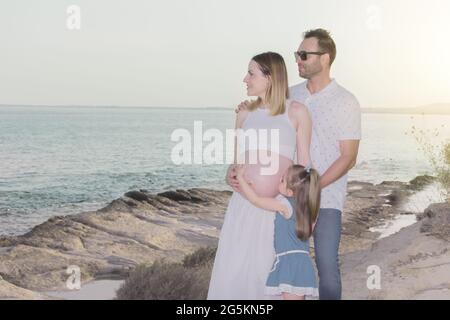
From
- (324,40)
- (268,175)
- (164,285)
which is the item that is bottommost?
(164,285)

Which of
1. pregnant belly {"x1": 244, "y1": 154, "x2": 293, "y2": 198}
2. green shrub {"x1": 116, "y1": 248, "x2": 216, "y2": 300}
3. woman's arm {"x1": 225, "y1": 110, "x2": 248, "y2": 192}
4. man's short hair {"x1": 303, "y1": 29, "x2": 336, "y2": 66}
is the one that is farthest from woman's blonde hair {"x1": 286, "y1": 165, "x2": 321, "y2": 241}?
green shrub {"x1": 116, "y1": 248, "x2": 216, "y2": 300}

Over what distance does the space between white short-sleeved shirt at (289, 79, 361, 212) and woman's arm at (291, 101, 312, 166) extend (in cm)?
20

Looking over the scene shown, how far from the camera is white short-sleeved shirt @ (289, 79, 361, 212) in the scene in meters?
4.50

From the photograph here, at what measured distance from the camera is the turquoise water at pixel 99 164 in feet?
101

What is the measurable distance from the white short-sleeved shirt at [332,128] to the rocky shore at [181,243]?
2.76m

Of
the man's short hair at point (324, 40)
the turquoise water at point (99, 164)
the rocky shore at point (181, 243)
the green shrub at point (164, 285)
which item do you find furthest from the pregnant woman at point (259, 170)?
the turquoise water at point (99, 164)

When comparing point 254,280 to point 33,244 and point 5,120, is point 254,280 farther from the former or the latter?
point 5,120

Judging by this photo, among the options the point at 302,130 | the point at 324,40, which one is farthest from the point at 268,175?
the point at 324,40

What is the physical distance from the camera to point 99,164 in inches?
1804

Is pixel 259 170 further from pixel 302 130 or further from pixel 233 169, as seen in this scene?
pixel 302 130

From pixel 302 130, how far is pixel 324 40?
69 cm

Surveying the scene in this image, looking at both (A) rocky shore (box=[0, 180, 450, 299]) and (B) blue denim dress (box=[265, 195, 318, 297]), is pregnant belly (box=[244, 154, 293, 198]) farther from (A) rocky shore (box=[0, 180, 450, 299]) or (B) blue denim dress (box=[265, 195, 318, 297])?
(A) rocky shore (box=[0, 180, 450, 299])
